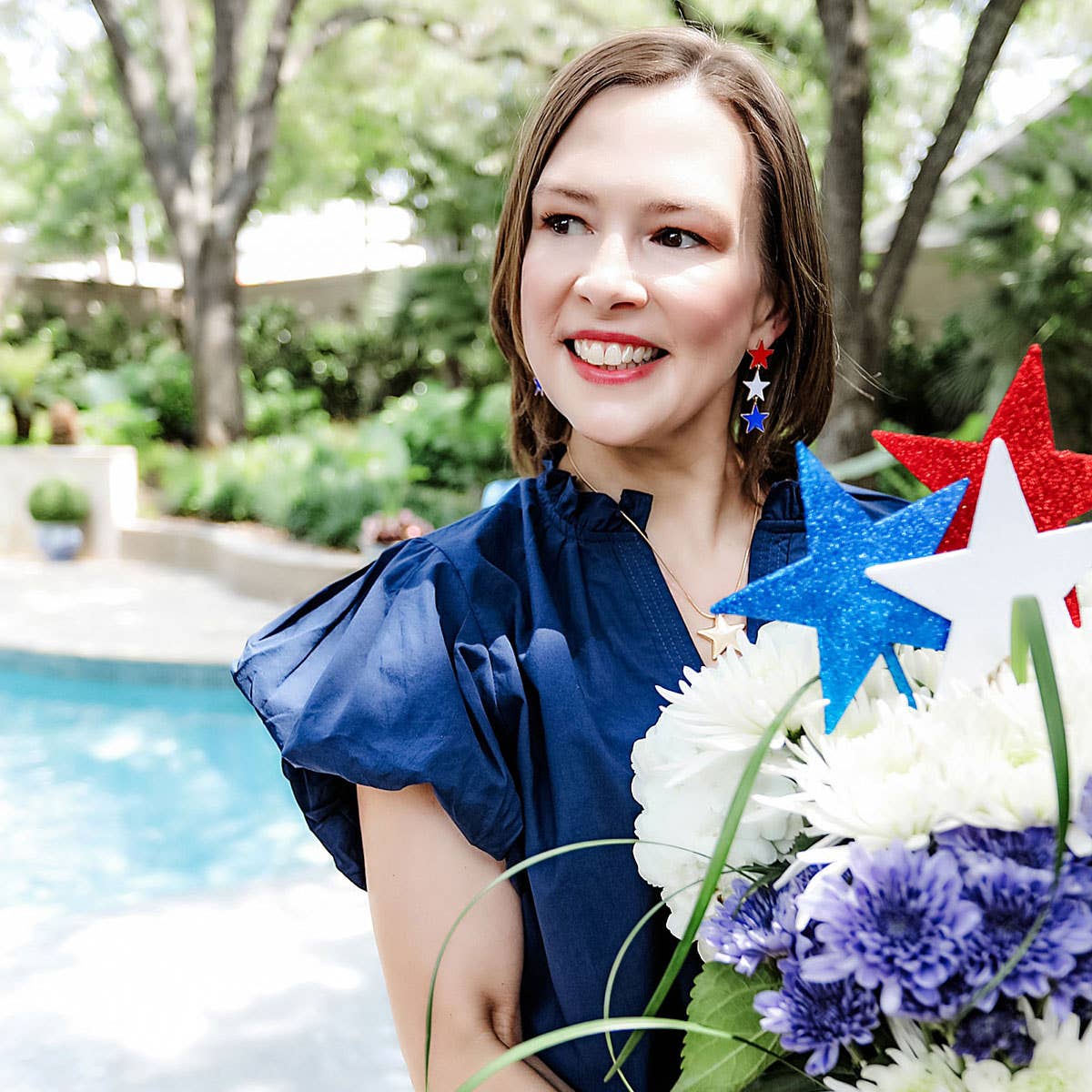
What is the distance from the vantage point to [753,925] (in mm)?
696

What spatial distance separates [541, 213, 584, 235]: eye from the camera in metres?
1.17

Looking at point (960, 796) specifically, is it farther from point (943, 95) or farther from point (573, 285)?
point (943, 95)

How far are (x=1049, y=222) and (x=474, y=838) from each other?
8.77m

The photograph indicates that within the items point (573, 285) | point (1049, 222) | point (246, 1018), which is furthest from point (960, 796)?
point (1049, 222)

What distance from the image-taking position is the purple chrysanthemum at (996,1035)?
1.98 ft

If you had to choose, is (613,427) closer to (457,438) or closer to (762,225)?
(762,225)

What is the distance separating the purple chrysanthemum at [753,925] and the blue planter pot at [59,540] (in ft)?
36.4

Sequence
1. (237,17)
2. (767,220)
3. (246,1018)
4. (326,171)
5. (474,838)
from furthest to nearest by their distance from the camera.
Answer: (326,171)
(237,17)
(246,1018)
(767,220)
(474,838)

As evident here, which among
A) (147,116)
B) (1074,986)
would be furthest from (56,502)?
(1074,986)

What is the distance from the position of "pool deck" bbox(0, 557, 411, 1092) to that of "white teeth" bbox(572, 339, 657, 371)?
7.36 feet

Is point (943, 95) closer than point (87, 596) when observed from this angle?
No

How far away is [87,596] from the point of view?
927 cm

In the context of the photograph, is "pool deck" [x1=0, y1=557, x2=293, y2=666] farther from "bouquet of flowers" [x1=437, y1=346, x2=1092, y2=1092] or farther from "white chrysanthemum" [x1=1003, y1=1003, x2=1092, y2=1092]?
"white chrysanthemum" [x1=1003, y1=1003, x2=1092, y2=1092]

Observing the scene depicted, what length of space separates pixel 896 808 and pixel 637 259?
0.66 metres
